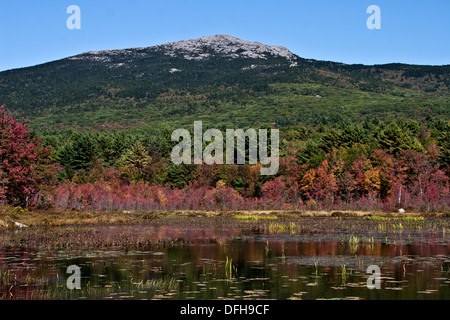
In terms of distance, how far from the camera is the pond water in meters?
19.4

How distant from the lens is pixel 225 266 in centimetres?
2547

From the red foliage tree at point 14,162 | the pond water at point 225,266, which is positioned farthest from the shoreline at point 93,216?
the pond water at point 225,266

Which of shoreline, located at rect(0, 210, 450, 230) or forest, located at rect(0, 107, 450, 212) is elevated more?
forest, located at rect(0, 107, 450, 212)

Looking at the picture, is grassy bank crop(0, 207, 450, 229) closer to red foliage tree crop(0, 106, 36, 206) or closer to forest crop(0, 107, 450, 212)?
red foliage tree crop(0, 106, 36, 206)

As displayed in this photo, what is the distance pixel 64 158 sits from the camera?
11875 centimetres

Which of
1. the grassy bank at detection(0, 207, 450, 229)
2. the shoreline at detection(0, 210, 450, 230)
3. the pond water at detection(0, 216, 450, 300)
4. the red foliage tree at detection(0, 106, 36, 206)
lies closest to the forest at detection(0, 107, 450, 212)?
the red foliage tree at detection(0, 106, 36, 206)

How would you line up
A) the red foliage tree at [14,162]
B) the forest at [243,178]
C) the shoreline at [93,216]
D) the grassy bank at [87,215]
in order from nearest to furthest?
the shoreline at [93,216], the grassy bank at [87,215], the red foliage tree at [14,162], the forest at [243,178]

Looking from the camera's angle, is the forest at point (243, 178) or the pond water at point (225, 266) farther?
the forest at point (243, 178)

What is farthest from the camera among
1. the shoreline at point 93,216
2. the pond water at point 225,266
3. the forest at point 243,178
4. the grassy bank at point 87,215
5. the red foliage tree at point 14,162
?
the forest at point 243,178

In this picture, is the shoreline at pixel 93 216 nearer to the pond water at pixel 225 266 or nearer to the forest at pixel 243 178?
the forest at pixel 243 178

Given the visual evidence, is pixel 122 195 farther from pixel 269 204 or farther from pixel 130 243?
pixel 130 243

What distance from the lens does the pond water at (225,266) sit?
19.4 metres

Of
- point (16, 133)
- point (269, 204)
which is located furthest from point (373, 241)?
point (269, 204)

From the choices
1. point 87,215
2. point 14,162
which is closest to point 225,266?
point 14,162
